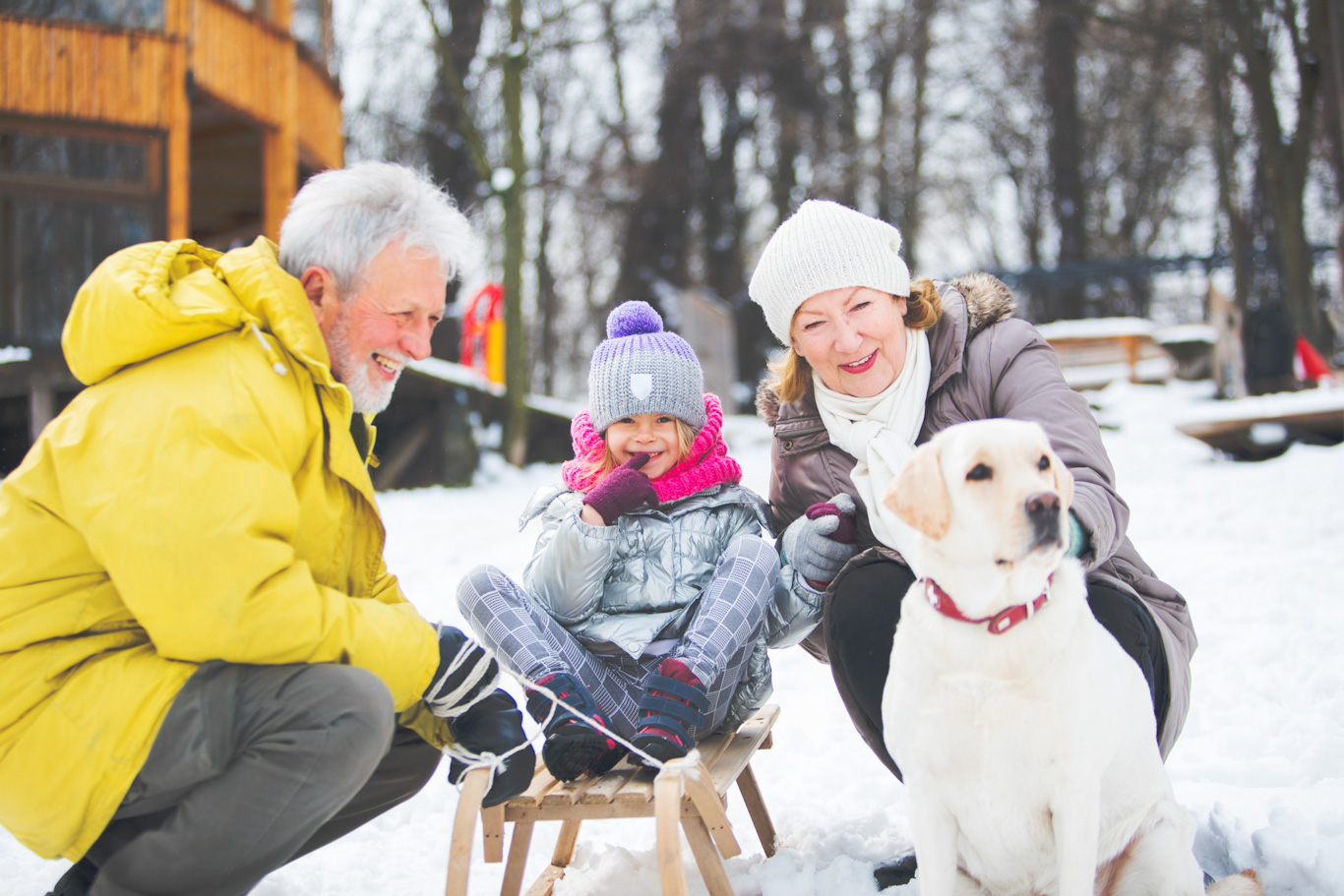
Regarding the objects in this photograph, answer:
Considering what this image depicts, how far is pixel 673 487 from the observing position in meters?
2.68

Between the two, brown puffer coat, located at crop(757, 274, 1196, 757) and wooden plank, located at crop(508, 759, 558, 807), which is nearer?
wooden plank, located at crop(508, 759, 558, 807)

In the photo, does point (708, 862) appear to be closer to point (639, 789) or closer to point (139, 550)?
point (639, 789)

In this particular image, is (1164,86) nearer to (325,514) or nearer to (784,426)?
(784,426)

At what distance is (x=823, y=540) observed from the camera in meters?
2.43

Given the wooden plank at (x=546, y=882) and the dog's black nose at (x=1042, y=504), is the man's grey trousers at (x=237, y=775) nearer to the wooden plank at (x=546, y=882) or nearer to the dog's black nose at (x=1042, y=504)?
Result: the wooden plank at (x=546, y=882)

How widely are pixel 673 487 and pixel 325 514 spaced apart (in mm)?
1041

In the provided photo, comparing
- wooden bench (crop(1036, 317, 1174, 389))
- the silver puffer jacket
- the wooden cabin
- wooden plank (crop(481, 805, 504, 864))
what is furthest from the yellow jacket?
wooden bench (crop(1036, 317, 1174, 389))

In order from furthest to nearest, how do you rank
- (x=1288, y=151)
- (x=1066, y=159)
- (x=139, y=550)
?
(x=1066, y=159)
(x=1288, y=151)
(x=139, y=550)

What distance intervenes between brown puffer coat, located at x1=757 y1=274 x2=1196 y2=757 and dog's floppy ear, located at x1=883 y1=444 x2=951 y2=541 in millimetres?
372

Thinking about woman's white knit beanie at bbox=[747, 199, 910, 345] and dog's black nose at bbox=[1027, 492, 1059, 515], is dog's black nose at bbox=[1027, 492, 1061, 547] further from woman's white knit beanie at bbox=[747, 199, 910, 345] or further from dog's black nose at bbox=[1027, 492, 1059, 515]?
woman's white knit beanie at bbox=[747, 199, 910, 345]

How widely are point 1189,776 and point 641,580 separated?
1710 millimetres

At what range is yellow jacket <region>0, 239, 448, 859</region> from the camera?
1607 mm

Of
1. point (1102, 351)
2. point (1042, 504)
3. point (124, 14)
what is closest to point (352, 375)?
point (1042, 504)

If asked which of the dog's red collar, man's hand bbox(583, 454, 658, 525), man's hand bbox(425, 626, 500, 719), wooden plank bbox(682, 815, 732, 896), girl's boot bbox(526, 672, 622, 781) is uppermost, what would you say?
man's hand bbox(583, 454, 658, 525)
